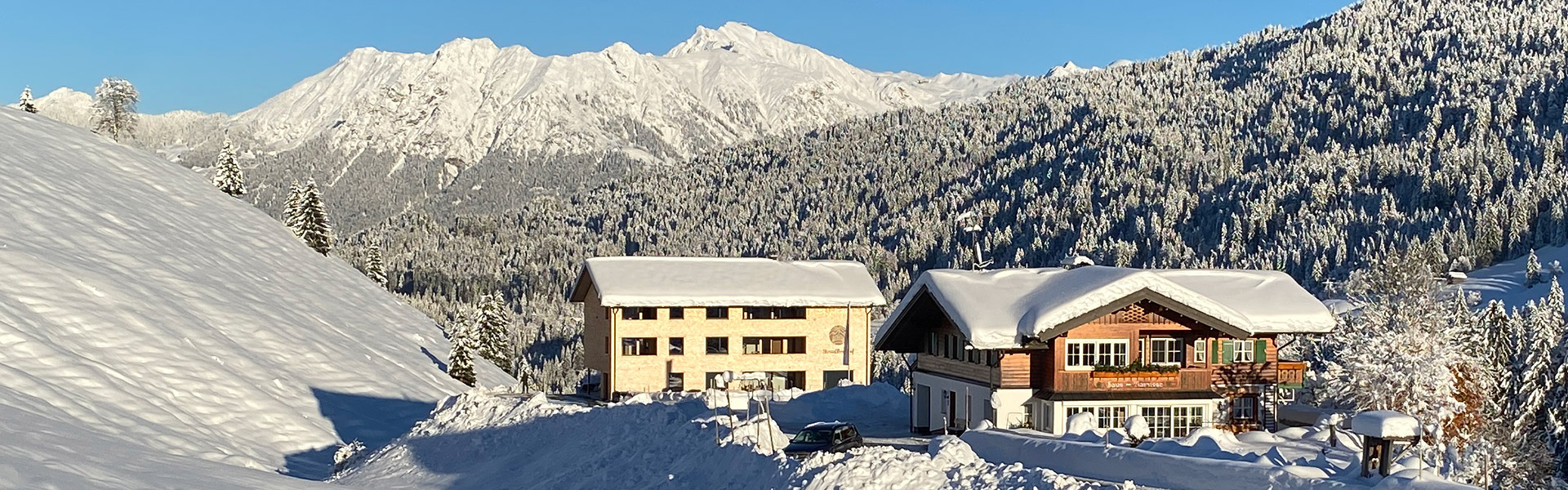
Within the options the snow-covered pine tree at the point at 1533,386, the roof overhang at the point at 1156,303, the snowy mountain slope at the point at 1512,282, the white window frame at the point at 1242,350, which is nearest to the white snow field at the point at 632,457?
the roof overhang at the point at 1156,303

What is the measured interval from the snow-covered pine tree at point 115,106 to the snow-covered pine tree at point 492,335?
34.8m

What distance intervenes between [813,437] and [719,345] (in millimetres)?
34762

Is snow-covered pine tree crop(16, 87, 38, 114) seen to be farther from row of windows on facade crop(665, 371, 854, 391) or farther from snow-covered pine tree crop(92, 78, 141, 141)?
row of windows on facade crop(665, 371, 854, 391)

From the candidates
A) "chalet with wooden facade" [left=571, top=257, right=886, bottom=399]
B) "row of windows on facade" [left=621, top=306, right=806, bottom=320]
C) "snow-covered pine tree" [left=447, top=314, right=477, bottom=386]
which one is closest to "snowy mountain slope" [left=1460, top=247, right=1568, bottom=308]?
"chalet with wooden facade" [left=571, top=257, right=886, bottom=399]

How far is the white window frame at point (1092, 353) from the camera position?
4584 centimetres

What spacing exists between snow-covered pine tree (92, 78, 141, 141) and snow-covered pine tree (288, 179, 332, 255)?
636 inches

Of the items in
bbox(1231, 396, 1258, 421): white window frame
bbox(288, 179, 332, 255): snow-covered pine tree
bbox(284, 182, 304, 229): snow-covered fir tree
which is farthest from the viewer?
bbox(284, 182, 304, 229): snow-covered fir tree

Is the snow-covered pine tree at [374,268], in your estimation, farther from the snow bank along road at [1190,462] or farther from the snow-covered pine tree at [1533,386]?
the snow bank along road at [1190,462]

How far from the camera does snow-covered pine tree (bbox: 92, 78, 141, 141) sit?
114m

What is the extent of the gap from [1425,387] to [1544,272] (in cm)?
16011

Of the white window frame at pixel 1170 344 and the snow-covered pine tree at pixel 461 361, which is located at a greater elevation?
the white window frame at pixel 1170 344

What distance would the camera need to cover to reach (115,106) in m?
114

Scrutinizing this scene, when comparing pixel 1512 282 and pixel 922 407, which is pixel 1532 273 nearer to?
pixel 1512 282

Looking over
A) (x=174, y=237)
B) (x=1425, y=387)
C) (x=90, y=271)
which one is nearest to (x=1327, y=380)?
(x=1425, y=387)
